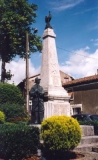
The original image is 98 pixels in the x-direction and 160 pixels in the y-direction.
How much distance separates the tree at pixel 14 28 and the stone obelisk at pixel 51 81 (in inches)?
517

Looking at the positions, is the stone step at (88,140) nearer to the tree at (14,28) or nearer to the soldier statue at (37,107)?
the soldier statue at (37,107)

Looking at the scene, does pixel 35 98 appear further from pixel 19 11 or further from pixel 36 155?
pixel 19 11

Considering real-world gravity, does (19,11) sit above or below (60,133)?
above

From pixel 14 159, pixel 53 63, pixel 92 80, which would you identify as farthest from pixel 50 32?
pixel 92 80

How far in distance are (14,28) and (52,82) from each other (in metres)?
15.4

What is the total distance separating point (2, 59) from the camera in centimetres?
2559

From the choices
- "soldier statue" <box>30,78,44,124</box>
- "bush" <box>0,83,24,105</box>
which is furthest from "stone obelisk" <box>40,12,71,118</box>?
"bush" <box>0,83,24,105</box>

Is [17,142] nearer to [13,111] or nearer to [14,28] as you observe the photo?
[13,111]

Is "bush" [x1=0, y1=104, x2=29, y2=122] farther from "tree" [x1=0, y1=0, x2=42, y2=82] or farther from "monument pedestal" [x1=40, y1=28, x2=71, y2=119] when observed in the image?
"tree" [x1=0, y1=0, x2=42, y2=82]

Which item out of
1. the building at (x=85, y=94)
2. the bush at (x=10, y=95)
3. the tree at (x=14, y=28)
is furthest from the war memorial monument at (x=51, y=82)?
the building at (x=85, y=94)

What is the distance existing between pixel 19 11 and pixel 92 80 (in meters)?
11.5

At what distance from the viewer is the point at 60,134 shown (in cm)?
668

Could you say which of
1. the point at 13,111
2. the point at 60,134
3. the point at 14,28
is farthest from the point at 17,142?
the point at 14,28

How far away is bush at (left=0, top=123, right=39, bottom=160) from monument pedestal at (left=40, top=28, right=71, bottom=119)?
3.14 m
